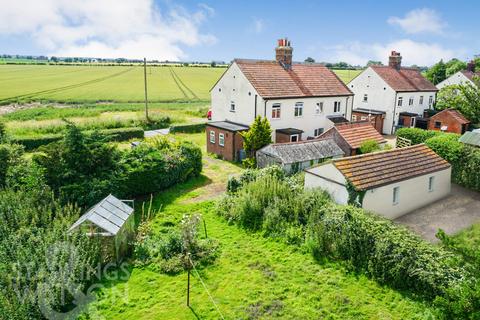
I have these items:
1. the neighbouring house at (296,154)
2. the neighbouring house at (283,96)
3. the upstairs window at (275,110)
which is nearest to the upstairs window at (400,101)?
the neighbouring house at (283,96)

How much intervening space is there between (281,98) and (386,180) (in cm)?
1315

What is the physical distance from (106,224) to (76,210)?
323cm

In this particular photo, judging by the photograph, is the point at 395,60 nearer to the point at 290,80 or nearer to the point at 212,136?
the point at 290,80

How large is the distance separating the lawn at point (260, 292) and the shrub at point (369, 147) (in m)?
12.7

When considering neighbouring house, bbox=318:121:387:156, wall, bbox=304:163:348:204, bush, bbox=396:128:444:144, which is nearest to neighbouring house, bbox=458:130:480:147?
bush, bbox=396:128:444:144

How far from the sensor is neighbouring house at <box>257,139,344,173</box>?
70.9ft

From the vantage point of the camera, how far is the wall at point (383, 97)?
37219mm

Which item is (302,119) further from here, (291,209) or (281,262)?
(281,262)

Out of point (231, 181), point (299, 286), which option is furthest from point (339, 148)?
point (299, 286)

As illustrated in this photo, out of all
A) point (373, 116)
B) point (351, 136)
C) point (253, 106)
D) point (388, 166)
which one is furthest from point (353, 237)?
point (373, 116)

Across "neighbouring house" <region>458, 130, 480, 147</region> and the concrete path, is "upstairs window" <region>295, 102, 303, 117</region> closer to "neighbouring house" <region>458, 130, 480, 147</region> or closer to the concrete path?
"neighbouring house" <region>458, 130, 480, 147</region>

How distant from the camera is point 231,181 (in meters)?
19.1

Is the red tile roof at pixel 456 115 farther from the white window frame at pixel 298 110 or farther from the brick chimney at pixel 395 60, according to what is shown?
the white window frame at pixel 298 110

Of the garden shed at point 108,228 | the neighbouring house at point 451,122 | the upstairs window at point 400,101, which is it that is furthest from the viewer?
the upstairs window at point 400,101
